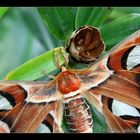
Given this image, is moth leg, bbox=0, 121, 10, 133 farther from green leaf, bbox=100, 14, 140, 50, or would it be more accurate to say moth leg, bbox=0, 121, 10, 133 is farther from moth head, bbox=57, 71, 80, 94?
green leaf, bbox=100, 14, 140, 50

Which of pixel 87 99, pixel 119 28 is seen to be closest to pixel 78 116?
pixel 87 99

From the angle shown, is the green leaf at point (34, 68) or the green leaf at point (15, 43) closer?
the green leaf at point (34, 68)

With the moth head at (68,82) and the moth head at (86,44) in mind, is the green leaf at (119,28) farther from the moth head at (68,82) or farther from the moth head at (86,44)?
the moth head at (68,82)

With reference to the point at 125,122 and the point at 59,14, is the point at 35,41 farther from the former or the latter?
the point at 125,122

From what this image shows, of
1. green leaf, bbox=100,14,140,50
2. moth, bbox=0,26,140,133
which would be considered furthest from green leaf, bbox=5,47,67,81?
green leaf, bbox=100,14,140,50

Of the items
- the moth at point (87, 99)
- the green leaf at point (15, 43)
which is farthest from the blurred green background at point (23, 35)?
the moth at point (87, 99)

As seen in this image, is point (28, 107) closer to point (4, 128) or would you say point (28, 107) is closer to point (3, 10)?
point (4, 128)

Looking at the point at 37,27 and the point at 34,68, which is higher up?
the point at 37,27

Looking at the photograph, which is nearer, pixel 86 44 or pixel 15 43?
pixel 86 44
